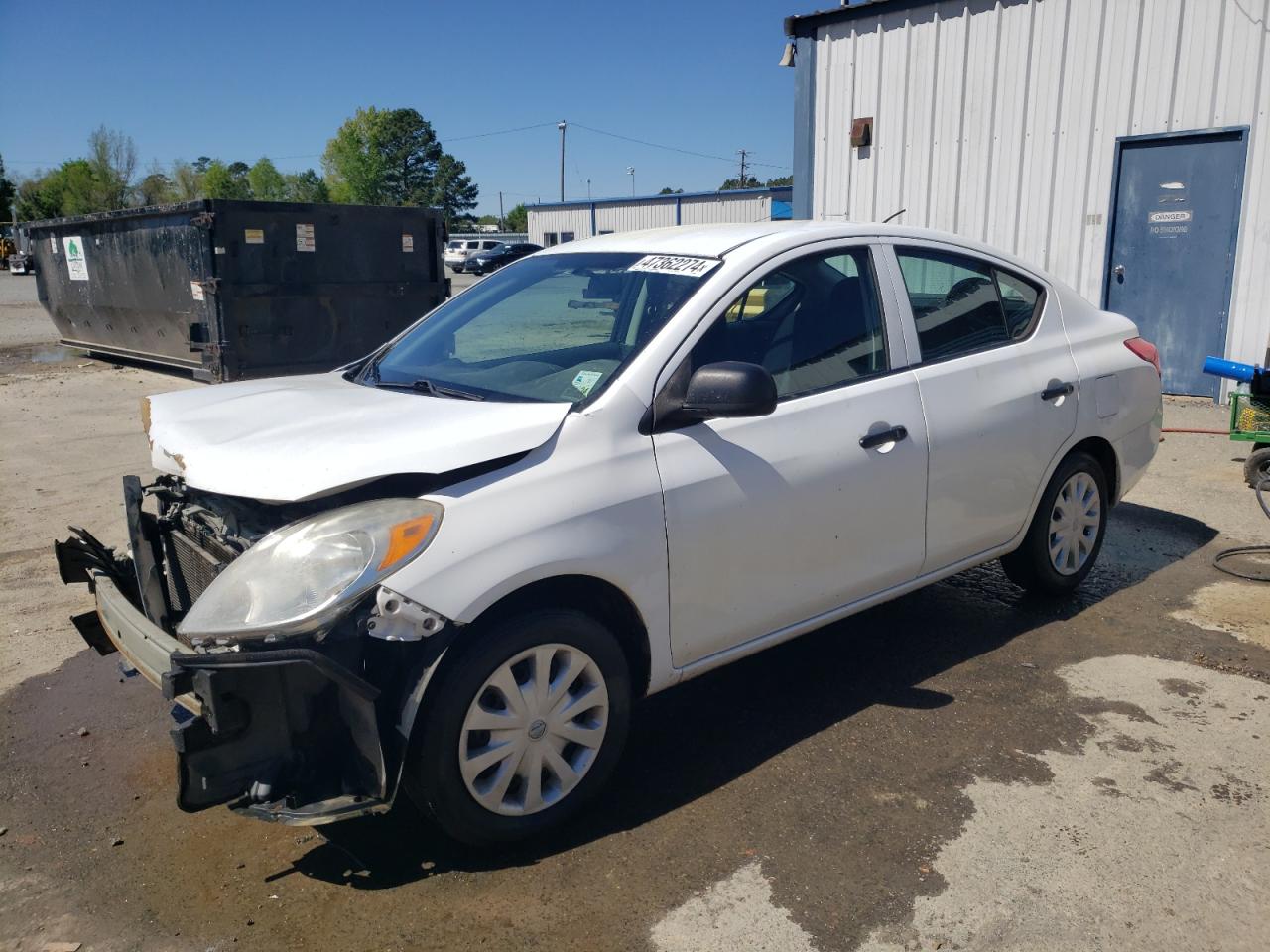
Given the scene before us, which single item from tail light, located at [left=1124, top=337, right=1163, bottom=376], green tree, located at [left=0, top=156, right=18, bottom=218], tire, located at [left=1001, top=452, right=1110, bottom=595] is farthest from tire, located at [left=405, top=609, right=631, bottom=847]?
green tree, located at [left=0, top=156, right=18, bottom=218]

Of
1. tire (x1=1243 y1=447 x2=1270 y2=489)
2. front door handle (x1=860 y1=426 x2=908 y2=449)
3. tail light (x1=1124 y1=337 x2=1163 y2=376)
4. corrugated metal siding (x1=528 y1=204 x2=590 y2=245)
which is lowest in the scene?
tire (x1=1243 y1=447 x2=1270 y2=489)

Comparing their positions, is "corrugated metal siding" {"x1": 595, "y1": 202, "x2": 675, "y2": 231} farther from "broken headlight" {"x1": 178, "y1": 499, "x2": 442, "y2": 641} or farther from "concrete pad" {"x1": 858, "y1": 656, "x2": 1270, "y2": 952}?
"broken headlight" {"x1": 178, "y1": 499, "x2": 442, "y2": 641}

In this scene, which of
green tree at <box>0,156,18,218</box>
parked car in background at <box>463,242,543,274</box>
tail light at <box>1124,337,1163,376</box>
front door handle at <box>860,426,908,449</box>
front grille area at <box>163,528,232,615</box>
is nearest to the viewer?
front grille area at <box>163,528,232,615</box>

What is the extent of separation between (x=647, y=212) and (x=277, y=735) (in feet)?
155

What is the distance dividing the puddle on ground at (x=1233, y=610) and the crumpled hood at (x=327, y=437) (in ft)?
11.3

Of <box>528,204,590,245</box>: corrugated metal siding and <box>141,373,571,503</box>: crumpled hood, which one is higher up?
<box>528,204,590,245</box>: corrugated metal siding

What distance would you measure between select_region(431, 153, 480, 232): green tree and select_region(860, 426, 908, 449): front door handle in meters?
115

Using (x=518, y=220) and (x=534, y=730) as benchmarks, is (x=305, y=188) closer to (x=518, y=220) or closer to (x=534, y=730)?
(x=518, y=220)

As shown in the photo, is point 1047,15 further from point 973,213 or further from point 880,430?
point 880,430

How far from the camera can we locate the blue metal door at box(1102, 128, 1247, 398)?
988 centimetres

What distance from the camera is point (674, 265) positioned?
3.71 meters

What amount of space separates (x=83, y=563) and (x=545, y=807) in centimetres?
184

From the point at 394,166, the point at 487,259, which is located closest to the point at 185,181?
the point at 394,166

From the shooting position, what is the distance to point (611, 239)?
4250 millimetres
